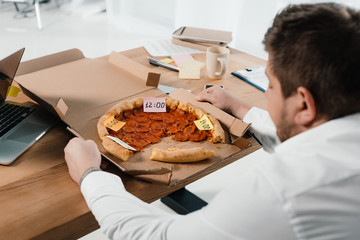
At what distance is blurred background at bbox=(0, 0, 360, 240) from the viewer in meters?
3.55

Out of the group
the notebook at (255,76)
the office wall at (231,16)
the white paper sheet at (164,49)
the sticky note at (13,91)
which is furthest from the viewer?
the office wall at (231,16)

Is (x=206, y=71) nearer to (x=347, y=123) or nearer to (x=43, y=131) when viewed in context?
(x=43, y=131)

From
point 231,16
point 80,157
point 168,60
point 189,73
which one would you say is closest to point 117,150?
point 80,157

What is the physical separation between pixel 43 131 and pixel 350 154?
869 mm

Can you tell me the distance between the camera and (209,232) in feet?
2.12

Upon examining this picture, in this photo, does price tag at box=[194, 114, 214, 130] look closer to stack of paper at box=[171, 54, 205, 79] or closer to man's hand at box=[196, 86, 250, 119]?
man's hand at box=[196, 86, 250, 119]

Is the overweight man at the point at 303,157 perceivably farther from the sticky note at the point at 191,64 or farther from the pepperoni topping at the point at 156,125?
the sticky note at the point at 191,64

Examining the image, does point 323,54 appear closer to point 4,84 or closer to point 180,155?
point 180,155

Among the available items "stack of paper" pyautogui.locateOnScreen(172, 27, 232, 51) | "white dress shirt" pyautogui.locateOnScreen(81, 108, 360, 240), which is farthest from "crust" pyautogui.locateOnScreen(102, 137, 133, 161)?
"stack of paper" pyautogui.locateOnScreen(172, 27, 232, 51)

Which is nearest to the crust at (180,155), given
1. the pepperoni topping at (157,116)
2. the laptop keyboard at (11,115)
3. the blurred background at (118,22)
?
the pepperoni topping at (157,116)

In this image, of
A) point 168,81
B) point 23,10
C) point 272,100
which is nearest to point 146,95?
point 168,81

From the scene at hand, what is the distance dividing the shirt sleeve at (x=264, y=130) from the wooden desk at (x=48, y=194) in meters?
0.03

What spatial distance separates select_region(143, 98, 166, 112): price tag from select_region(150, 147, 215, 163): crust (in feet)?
0.87

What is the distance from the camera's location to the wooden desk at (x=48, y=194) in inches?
31.6
